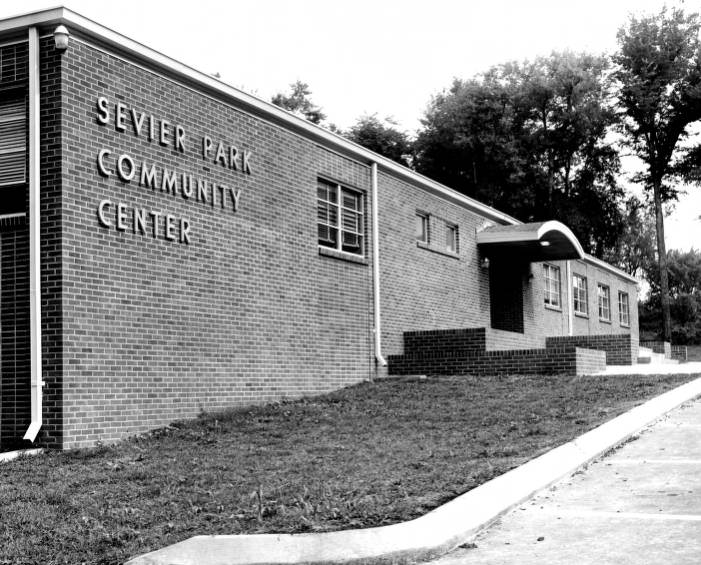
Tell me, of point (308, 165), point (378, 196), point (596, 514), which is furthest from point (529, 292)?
point (596, 514)

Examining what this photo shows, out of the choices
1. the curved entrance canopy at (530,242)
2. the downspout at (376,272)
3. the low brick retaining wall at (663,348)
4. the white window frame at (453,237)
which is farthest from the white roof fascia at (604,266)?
the downspout at (376,272)

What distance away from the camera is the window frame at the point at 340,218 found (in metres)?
16.6

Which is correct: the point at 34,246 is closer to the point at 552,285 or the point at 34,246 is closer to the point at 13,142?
the point at 13,142

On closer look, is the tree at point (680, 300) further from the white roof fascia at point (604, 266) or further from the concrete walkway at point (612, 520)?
the concrete walkway at point (612, 520)

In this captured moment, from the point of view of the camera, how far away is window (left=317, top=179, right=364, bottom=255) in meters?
16.6

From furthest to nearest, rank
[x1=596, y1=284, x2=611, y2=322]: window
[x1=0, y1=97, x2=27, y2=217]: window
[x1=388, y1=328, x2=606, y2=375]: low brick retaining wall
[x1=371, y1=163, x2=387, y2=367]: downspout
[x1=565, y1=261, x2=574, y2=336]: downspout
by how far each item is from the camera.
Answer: [x1=596, y1=284, x2=611, y2=322]: window → [x1=565, y1=261, x2=574, y2=336]: downspout → [x1=371, y1=163, x2=387, y2=367]: downspout → [x1=388, y1=328, x2=606, y2=375]: low brick retaining wall → [x1=0, y1=97, x2=27, y2=217]: window

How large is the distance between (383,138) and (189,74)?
120ft

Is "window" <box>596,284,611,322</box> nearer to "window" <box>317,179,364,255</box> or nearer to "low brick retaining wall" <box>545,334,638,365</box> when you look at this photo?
"low brick retaining wall" <box>545,334,638,365</box>

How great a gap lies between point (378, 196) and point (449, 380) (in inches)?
179

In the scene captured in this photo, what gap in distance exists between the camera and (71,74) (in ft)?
36.6

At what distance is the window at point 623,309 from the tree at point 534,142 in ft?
29.2

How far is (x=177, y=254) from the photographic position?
1260 cm

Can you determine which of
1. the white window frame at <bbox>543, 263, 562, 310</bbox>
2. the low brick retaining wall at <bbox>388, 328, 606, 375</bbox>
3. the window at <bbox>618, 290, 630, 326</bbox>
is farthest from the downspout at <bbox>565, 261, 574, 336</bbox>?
the low brick retaining wall at <bbox>388, 328, 606, 375</bbox>

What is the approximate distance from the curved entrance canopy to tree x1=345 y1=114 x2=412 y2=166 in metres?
24.6
